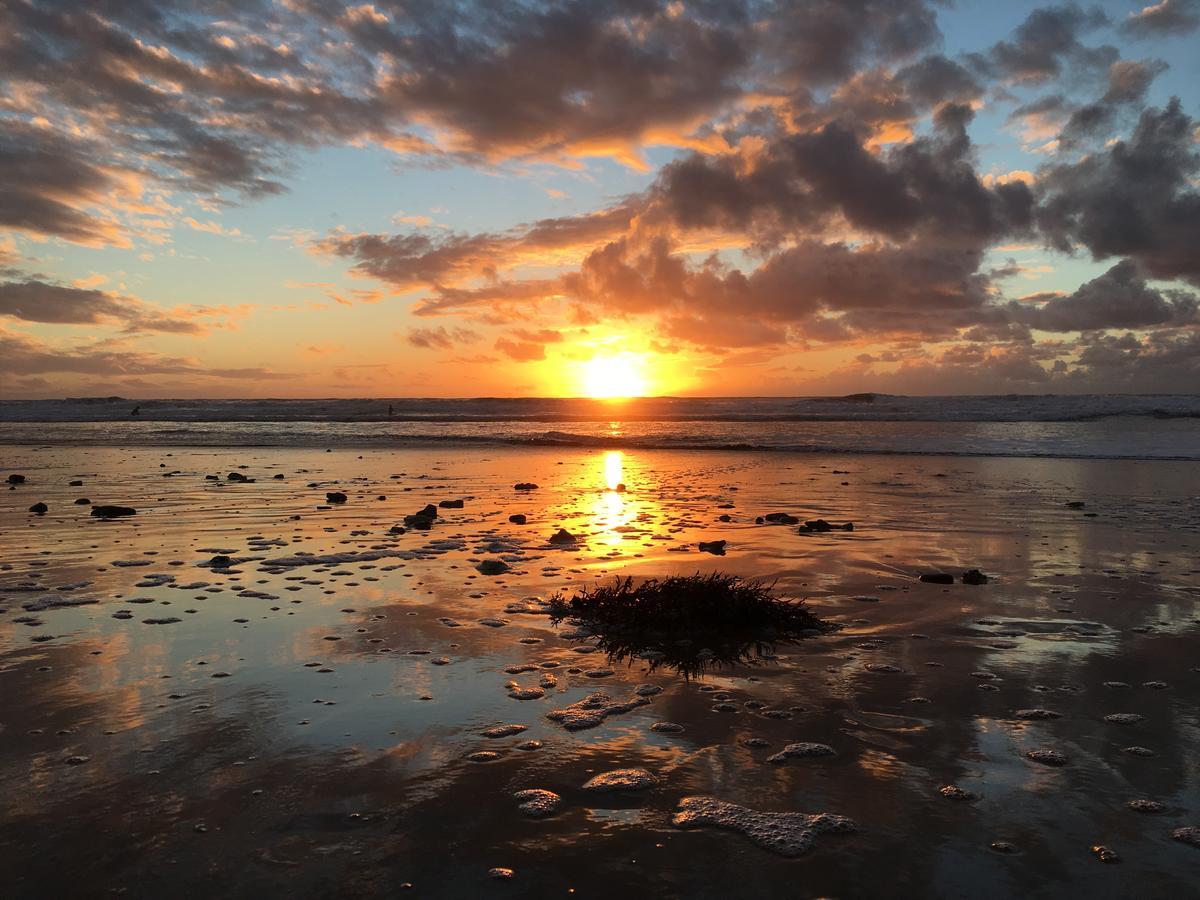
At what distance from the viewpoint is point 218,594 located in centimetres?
774

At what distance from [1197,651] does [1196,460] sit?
2536 cm

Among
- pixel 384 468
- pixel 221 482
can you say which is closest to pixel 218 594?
pixel 221 482

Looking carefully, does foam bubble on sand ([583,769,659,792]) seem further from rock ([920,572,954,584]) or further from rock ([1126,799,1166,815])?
rock ([920,572,954,584])

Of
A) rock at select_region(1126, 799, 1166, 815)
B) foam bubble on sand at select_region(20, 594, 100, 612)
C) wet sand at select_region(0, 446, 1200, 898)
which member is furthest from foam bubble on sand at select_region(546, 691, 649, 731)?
foam bubble on sand at select_region(20, 594, 100, 612)

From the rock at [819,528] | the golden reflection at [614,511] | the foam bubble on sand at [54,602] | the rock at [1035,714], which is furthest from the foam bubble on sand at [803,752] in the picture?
the rock at [819,528]

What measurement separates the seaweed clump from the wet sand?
31cm

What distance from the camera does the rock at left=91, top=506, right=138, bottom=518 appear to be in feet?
42.4

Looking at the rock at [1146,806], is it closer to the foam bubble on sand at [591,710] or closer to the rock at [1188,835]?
the rock at [1188,835]

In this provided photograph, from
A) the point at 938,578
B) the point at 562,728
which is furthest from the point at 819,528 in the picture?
the point at 562,728

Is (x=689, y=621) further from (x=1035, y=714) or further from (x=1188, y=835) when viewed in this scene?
(x=1188, y=835)

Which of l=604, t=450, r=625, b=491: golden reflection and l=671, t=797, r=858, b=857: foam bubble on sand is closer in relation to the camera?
l=671, t=797, r=858, b=857: foam bubble on sand

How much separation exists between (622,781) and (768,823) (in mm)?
778

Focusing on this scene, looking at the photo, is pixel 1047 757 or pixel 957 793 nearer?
pixel 957 793

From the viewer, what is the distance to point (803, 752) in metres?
4.35
